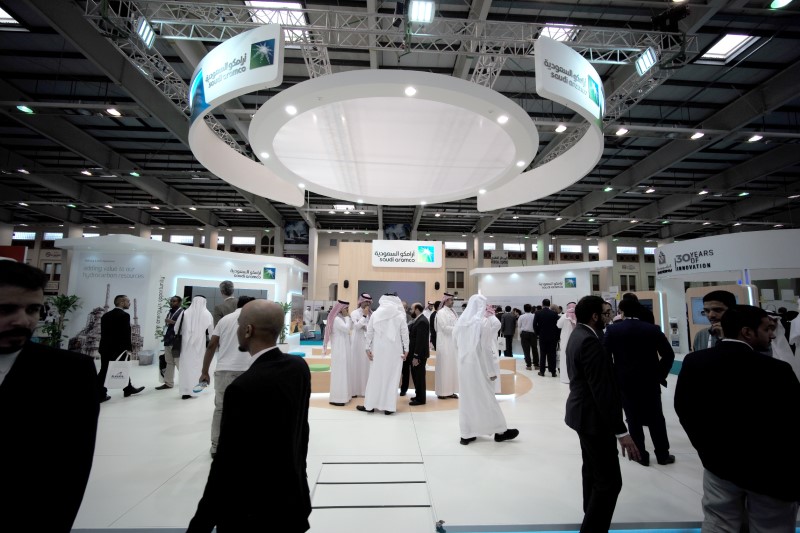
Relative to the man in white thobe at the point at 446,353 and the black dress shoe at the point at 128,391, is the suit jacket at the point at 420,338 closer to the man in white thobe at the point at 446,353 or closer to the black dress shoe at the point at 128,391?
the man in white thobe at the point at 446,353

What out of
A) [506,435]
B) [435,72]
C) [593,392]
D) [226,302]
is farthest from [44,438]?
[435,72]

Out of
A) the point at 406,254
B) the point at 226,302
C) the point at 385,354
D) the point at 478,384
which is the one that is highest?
the point at 406,254

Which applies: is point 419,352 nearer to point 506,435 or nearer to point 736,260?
point 506,435

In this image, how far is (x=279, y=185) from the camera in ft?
24.3

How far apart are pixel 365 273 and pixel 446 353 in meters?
7.75

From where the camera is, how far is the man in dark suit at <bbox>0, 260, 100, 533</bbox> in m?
1.03

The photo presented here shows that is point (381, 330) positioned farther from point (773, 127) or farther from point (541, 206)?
point (541, 206)

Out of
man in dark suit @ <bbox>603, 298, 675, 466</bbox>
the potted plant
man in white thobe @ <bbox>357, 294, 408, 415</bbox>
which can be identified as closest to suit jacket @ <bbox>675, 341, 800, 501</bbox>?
man in dark suit @ <bbox>603, 298, 675, 466</bbox>

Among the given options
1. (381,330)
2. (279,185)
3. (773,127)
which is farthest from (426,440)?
(773,127)

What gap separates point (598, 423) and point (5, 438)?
249 centimetres

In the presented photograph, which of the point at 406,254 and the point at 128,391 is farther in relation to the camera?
the point at 406,254

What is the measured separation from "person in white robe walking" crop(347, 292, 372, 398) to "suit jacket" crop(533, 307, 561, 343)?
4.06 meters

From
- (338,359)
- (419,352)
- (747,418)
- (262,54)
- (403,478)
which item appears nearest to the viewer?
(747,418)

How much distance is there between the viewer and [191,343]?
6.05 metres
